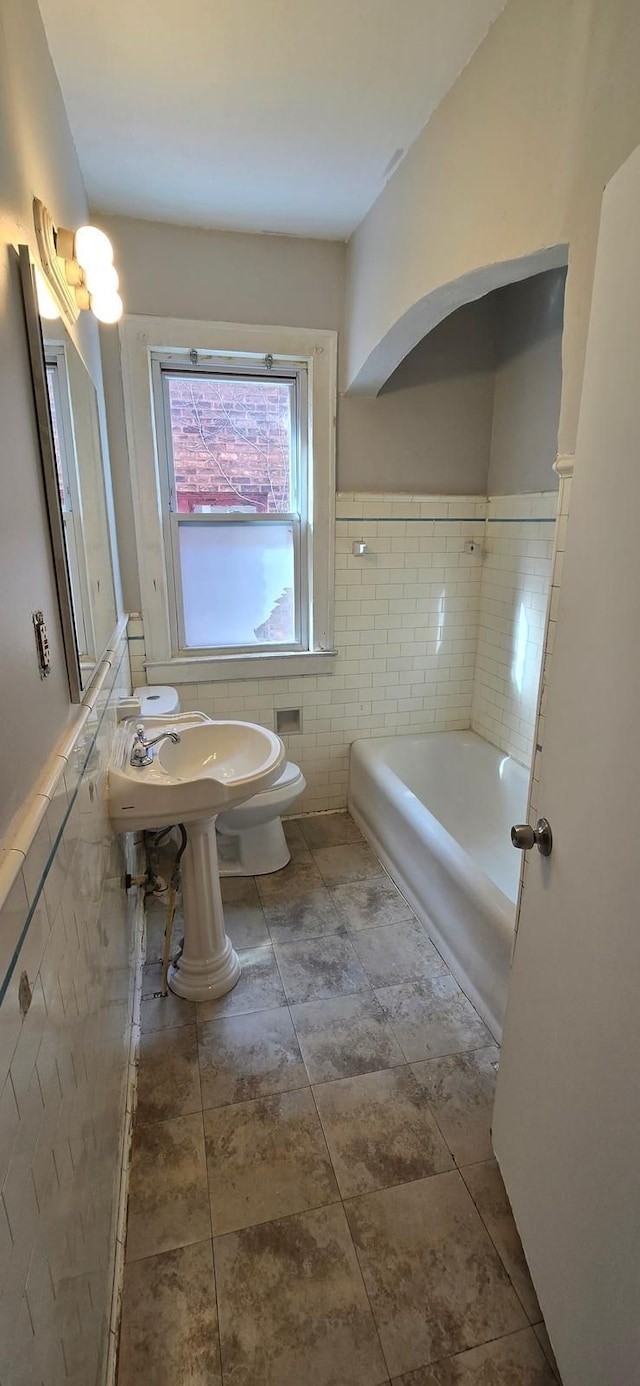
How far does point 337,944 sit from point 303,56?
2.60 metres

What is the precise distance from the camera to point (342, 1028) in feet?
5.81

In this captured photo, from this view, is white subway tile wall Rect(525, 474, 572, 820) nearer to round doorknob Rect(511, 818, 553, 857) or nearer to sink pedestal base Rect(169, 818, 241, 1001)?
round doorknob Rect(511, 818, 553, 857)

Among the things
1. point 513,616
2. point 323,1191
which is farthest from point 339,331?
point 323,1191

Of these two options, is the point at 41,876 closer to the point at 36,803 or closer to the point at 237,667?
the point at 36,803

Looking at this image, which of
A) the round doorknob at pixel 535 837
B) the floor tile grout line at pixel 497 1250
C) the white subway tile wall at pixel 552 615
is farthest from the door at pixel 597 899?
the white subway tile wall at pixel 552 615

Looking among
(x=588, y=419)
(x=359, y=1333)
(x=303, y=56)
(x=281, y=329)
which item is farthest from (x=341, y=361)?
(x=359, y=1333)

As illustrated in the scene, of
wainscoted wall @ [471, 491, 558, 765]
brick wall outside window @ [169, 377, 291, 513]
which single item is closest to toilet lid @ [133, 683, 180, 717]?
brick wall outside window @ [169, 377, 291, 513]

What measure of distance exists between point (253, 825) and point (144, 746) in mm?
847

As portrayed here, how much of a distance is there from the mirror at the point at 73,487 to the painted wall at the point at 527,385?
1.68 meters

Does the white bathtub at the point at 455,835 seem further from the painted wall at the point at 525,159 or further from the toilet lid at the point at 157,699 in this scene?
the painted wall at the point at 525,159

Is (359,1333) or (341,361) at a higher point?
(341,361)

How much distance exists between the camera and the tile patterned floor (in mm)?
1092

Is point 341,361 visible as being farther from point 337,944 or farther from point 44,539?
point 337,944

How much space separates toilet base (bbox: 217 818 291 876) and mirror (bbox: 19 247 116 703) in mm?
1077
